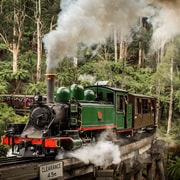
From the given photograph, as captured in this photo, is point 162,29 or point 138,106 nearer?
point 138,106

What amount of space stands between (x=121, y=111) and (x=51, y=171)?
549 centimetres

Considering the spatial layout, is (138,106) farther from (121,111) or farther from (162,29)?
(162,29)

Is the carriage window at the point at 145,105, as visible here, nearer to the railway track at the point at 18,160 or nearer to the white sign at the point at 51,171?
the railway track at the point at 18,160

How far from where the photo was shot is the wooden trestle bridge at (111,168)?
21.2ft

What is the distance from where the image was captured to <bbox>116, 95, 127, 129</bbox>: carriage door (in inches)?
459

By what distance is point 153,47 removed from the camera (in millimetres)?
31516

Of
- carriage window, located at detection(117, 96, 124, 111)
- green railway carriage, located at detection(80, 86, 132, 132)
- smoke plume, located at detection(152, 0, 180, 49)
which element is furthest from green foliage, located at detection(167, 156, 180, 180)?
smoke plume, located at detection(152, 0, 180, 49)

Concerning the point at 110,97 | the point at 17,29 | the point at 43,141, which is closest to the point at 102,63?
the point at 17,29

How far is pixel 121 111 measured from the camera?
1204 cm

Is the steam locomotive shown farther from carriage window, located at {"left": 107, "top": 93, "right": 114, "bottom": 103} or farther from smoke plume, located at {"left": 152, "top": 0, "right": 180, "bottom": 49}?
smoke plume, located at {"left": 152, "top": 0, "right": 180, "bottom": 49}

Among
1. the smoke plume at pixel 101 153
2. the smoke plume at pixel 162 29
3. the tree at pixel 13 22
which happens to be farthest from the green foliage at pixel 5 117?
the tree at pixel 13 22

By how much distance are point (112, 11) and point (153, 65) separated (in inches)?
826

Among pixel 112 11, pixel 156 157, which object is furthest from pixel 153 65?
pixel 112 11

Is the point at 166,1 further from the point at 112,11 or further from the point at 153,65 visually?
the point at 153,65
